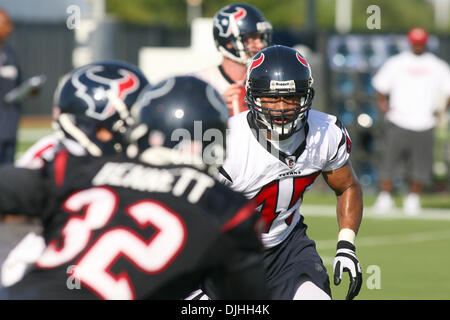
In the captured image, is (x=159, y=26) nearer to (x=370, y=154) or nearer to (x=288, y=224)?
(x=370, y=154)

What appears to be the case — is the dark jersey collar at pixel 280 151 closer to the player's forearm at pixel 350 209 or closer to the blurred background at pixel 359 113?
the player's forearm at pixel 350 209

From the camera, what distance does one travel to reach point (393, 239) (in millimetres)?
10836

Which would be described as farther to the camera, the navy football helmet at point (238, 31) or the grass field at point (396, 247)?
the grass field at point (396, 247)

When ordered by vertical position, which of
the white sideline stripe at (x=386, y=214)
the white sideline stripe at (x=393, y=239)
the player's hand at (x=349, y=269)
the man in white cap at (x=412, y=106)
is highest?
the player's hand at (x=349, y=269)

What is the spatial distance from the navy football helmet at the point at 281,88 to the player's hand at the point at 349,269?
659mm

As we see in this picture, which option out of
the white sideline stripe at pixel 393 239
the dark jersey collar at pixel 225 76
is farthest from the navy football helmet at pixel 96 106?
the white sideline stripe at pixel 393 239

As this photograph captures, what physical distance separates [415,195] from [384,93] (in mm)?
1328

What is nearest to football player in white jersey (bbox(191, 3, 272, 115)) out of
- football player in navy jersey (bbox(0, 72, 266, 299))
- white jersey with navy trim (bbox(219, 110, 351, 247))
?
white jersey with navy trim (bbox(219, 110, 351, 247))

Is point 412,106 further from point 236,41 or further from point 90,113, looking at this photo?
point 90,113

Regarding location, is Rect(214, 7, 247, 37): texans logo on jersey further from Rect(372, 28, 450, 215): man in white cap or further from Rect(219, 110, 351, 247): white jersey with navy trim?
Rect(372, 28, 450, 215): man in white cap

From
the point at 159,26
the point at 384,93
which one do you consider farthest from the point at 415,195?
the point at 159,26

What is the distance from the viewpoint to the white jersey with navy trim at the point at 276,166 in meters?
5.07

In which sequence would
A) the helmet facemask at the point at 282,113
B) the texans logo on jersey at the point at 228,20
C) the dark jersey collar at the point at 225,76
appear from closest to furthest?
the helmet facemask at the point at 282,113 < the dark jersey collar at the point at 225,76 < the texans logo on jersey at the point at 228,20

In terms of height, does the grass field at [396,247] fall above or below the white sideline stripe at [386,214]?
above
